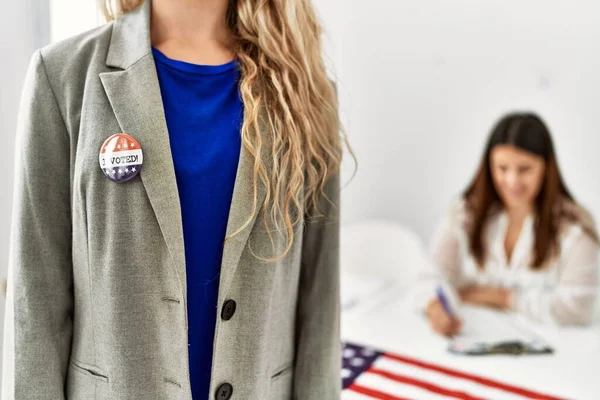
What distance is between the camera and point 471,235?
98.5 inches

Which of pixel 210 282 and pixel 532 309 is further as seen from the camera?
pixel 532 309

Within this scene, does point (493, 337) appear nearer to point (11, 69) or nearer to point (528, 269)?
point (528, 269)

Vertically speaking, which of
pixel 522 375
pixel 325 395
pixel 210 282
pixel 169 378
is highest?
pixel 210 282

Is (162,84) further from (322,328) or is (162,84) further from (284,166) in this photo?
(322,328)

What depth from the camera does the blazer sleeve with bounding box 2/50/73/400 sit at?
957 mm

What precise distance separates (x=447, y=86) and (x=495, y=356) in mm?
1496

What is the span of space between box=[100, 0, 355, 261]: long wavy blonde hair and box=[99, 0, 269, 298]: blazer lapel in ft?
0.08

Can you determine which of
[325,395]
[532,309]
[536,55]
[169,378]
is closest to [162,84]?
[169,378]

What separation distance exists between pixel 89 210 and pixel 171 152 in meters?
0.16

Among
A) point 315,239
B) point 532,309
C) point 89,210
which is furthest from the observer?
point 532,309

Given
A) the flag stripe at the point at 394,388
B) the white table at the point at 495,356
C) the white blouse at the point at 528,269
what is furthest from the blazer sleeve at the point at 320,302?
the white blouse at the point at 528,269

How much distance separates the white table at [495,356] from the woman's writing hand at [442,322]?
0.03 meters

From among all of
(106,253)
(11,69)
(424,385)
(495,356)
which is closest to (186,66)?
(106,253)

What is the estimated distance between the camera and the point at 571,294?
223 centimetres
